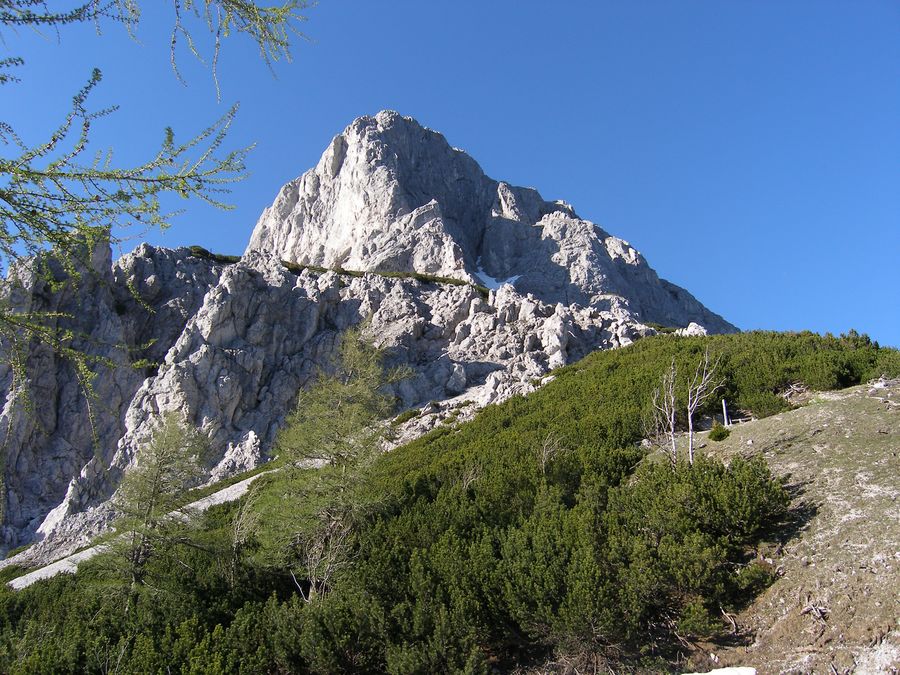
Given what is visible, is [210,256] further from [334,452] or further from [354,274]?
[334,452]

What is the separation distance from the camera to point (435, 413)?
33781 millimetres

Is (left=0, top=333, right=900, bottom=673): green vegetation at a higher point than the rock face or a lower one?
lower

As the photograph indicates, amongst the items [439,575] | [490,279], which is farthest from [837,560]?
[490,279]

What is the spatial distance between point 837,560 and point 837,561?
0.13ft

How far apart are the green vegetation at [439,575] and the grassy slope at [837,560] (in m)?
0.55

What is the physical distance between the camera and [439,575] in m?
10.2

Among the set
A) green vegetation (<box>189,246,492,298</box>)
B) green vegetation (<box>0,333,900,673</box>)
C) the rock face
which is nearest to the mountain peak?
the rock face

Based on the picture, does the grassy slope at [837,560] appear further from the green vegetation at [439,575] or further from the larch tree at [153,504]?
the larch tree at [153,504]

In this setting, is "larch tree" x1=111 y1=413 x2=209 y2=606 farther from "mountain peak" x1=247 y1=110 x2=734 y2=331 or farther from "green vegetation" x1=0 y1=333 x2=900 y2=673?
"mountain peak" x1=247 y1=110 x2=734 y2=331

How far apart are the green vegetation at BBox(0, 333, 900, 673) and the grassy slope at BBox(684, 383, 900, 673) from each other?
1.79 ft

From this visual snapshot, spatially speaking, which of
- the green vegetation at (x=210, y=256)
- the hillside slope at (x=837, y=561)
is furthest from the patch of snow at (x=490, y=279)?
the hillside slope at (x=837, y=561)

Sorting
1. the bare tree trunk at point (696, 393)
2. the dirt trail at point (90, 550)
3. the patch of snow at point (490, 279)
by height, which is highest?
the patch of snow at point (490, 279)

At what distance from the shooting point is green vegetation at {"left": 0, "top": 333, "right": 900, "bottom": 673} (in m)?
8.60

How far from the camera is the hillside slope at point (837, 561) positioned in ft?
22.8
